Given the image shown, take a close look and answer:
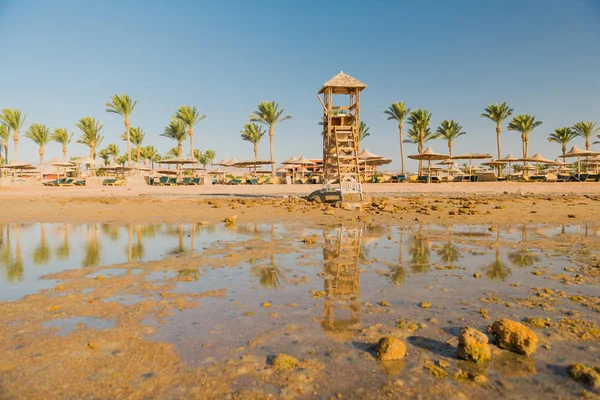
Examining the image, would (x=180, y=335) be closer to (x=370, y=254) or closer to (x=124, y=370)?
(x=124, y=370)

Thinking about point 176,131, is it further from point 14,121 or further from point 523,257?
point 523,257

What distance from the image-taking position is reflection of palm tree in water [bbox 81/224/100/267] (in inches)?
181

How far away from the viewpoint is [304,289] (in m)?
3.41

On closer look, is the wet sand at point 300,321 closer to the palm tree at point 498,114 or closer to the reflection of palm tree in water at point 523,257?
the reflection of palm tree in water at point 523,257

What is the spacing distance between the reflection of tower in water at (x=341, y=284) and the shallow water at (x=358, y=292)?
1 cm

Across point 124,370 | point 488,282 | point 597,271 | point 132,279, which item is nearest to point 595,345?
point 488,282

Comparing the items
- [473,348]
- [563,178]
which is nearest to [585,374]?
[473,348]

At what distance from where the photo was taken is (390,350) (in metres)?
2.09

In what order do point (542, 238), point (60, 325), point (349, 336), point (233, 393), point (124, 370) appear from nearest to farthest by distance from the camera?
1. point (233, 393)
2. point (124, 370)
3. point (349, 336)
4. point (60, 325)
5. point (542, 238)

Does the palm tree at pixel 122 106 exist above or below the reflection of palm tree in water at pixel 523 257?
above

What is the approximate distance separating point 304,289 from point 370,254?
71.1 inches

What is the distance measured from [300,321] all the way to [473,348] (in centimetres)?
116

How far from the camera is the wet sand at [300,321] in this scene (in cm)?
185

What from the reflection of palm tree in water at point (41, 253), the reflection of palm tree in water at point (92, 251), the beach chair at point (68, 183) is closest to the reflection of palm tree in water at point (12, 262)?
the reflection of palm tree in water at point (41, 253)
